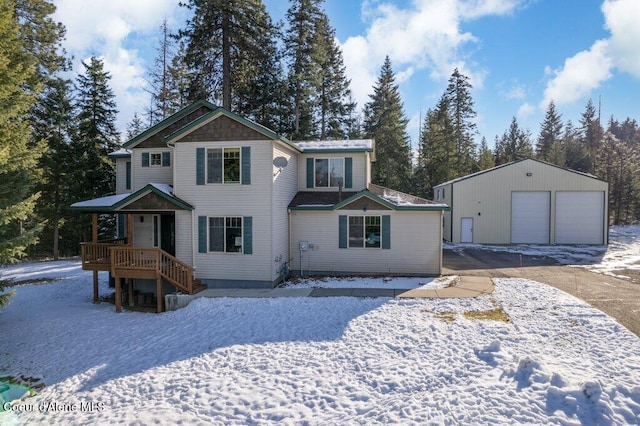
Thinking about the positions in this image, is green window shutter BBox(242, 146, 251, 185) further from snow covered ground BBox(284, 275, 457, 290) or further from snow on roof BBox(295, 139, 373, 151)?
snow covered ground BBox(284, 275, 457, 290)

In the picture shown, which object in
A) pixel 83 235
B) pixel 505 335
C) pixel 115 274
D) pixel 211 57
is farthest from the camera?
pixel 83 235

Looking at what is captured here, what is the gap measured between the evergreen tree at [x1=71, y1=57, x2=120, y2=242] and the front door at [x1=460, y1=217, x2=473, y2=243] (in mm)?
24382

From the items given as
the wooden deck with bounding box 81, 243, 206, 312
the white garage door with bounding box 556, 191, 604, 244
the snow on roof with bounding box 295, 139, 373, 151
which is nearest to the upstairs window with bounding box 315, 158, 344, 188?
the snow on roof with bounding box 295, 139, 373, 151

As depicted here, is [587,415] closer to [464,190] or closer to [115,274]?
[115,274]

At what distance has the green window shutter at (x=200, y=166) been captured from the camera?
12.7 m

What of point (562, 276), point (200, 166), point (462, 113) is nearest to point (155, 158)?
point (200, 166)

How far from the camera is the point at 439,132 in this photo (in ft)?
121

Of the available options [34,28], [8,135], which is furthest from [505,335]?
[34,28]

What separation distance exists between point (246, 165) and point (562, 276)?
12.6 m

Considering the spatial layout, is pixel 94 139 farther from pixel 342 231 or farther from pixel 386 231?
pixel 386 231

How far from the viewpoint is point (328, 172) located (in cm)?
1548

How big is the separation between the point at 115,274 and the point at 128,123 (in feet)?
99.5

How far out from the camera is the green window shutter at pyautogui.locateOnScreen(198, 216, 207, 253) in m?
12.8

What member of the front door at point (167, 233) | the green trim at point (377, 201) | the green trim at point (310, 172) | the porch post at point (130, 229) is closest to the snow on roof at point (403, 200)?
the green trim at point (377, 201)
